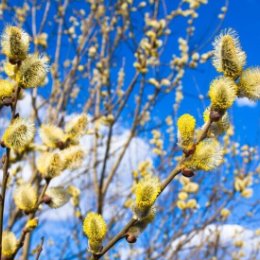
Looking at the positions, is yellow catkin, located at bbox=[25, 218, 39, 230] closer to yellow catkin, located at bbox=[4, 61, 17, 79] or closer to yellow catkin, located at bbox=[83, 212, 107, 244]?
yellow catkin, located at bbox=[83, 212, 107, 244]

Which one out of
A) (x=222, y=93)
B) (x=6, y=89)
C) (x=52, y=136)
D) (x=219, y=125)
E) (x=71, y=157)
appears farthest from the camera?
(x=52, y=136)

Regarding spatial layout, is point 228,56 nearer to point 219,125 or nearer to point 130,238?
point 219,125

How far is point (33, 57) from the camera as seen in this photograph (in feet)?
4.41

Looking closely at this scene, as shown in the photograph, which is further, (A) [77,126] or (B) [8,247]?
(A) [77,126]

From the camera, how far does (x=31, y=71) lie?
1.33 meters

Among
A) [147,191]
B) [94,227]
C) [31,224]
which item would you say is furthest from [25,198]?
[147,191]

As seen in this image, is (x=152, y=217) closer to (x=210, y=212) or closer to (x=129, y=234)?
(x=129, y=234)

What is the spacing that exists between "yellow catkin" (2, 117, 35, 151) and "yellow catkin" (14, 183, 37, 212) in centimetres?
18

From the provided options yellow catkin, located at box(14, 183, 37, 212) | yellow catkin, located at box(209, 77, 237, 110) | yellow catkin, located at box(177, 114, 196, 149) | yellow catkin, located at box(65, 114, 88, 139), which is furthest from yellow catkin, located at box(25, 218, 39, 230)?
yellow catkin, located at box(209, 77, 237, 110)

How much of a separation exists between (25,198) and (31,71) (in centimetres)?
38

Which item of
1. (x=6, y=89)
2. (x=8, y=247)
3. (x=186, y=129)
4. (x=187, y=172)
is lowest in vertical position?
(x=8, y=247)

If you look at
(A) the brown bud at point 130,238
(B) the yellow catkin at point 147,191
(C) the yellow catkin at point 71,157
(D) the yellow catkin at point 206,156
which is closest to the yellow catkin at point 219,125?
(D) the yellow catkin at point 206,156

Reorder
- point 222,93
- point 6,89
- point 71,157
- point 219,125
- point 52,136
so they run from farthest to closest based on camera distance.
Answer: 1. point 52,136
2. point 71,157
3. point 6,89
4. point 219,125
5. point 222,93

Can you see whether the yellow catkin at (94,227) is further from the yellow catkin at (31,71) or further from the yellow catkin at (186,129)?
the yellow catkin at (31,71)
